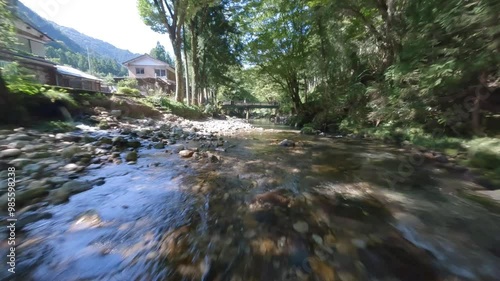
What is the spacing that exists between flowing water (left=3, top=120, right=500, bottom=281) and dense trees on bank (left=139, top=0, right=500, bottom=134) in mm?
3175

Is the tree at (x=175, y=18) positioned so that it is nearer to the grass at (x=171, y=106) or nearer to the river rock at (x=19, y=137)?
the grass at (x=171, y=106)

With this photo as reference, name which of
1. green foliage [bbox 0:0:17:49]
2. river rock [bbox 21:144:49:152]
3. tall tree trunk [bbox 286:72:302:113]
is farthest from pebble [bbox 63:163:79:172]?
tall tree trunk [bbox 286:72:302:113]

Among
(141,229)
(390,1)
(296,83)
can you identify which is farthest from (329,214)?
(296,83)

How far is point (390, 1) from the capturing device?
345 inches

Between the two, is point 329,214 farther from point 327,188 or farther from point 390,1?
point 390,1

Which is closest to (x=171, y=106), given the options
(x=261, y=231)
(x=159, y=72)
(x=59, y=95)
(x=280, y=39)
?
(x=59, y=95)

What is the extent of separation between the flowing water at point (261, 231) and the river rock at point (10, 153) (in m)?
1.33

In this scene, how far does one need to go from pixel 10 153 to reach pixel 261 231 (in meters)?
4.39

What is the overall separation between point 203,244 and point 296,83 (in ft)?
58.9

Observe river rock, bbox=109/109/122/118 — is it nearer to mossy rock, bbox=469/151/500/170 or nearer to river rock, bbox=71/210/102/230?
river rock, bbox=71/210/102/230

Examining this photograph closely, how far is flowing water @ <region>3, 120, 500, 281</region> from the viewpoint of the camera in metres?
1.65

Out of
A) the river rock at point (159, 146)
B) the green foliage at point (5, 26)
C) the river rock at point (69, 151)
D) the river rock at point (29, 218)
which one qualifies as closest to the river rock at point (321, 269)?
the river rock at point (29, 218)

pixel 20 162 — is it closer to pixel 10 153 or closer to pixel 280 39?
pixel 10 153

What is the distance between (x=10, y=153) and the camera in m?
3.58
